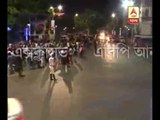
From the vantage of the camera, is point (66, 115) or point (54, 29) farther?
point (66, 115)

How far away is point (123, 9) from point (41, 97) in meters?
1.10

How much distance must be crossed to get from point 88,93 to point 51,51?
77 centimetres

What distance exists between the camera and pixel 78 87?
9.83 feet

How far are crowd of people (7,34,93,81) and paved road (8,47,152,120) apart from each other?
230 mm

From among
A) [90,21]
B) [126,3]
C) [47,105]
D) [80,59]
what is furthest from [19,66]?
[126,3]

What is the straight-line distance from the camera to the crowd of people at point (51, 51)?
7.36ft

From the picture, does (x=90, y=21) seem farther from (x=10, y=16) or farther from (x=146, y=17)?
(x=10, y=16)

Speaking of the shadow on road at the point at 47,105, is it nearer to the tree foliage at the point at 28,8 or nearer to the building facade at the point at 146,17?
the tree foliage at the point at 28,8

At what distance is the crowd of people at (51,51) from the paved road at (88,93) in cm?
23

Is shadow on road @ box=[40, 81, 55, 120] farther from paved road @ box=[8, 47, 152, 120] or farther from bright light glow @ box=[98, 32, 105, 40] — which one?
bright light glow @ box=[98, 32, 105, 40]

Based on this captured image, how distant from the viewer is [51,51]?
95.7 inches

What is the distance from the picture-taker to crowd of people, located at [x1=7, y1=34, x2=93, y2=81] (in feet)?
7.36

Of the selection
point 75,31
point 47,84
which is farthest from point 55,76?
point 75,31
